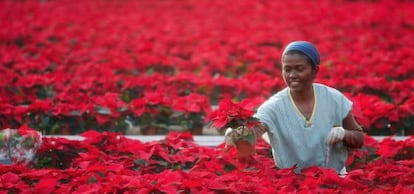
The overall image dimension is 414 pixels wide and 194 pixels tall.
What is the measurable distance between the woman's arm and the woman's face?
301mm

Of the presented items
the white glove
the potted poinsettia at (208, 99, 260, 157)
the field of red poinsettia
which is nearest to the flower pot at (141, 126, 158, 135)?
the field of red poinsettia

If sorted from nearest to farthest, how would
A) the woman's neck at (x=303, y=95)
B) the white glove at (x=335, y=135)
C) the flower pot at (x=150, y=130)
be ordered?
the white glove at (x=335, y=135) < the woman's neck at (x=303, y=95) < the flower pot at (x=150, y=130)

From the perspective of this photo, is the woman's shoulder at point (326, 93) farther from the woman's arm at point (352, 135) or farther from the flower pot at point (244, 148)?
the flower pot at point (244, 148)

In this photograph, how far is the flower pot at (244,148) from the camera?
11.9 feet

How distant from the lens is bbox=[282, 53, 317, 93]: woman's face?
3.58 metres

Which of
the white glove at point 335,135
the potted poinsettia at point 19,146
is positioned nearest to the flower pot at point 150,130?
the potted poinsettia at point 19,146

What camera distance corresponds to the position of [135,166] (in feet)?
12.9

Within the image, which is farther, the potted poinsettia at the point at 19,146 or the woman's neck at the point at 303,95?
the potted poinsettia at the point at 19,146

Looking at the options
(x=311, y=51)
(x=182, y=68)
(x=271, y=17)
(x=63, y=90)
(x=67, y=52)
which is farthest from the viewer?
(x=271, y=17)

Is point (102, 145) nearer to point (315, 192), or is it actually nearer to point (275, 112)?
point (275, 112)

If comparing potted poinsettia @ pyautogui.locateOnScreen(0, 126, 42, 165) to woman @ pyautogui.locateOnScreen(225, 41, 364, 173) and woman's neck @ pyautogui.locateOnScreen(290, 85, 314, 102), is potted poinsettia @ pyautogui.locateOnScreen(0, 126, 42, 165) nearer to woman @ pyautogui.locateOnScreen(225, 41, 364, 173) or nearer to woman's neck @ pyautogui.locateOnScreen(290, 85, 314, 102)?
woman @ pyautogui.locateOnScreen(225, 41, 364, 173)

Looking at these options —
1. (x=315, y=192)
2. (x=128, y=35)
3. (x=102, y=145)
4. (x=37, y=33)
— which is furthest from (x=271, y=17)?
(x=315, y=192)

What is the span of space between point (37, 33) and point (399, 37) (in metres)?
4.11

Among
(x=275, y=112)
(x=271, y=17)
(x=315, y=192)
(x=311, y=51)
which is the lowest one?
(x=315, y=192)
